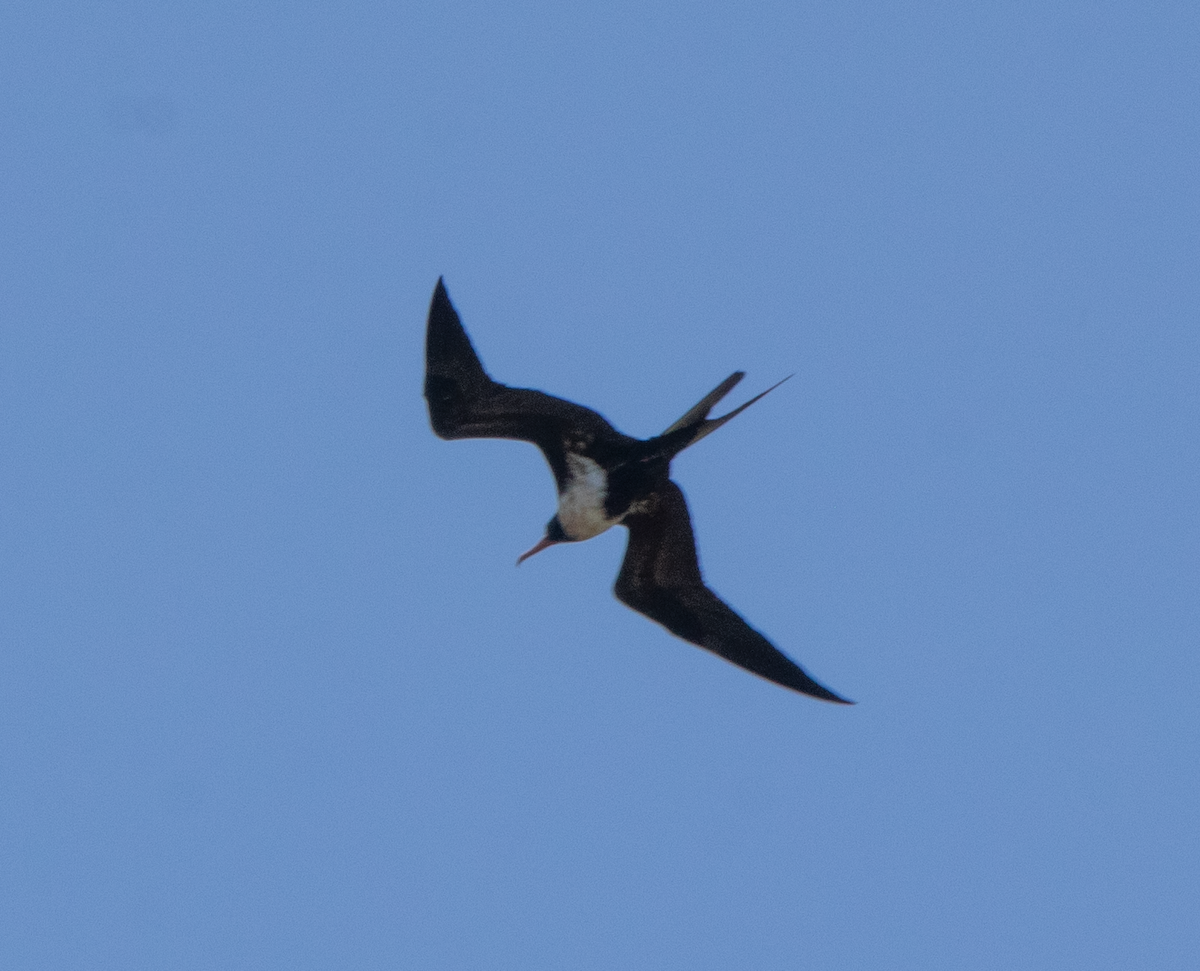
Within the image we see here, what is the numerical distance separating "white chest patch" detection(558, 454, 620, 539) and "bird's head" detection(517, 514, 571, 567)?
8 cm

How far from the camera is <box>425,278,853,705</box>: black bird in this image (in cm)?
817

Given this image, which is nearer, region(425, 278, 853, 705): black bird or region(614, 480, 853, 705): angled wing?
region(425, 278, 853, 705): black bird

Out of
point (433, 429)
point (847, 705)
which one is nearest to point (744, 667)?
point (847, 705)

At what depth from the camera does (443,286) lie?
26.7ft

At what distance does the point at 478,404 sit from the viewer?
8336 mm

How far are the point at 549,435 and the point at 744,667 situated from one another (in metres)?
1.65

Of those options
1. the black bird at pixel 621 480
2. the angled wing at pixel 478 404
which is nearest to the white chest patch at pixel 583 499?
the black bird at pixel 621 480

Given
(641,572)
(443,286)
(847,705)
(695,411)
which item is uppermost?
(443,286)

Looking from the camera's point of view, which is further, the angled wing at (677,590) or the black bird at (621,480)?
the angled wing at (677,590)

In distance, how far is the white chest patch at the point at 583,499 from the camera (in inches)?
340

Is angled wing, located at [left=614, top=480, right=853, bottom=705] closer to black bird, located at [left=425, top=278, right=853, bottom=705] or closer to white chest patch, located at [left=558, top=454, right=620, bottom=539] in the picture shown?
black bird, located at [left=425, top=278, right=853, bottom=705]

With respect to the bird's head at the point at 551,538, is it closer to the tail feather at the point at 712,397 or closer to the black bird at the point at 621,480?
the black bird at the point at 621,480

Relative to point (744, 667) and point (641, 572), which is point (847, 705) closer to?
point (744, 667)

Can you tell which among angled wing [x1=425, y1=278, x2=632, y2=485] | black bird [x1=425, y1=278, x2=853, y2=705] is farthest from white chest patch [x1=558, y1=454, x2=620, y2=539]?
angled wing [x1=425, y1=278, x2=632, y2=485]
